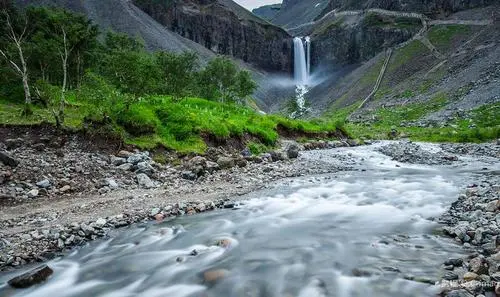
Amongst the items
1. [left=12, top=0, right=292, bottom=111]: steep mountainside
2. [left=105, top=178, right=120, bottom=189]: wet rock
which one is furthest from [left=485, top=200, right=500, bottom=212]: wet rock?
[left=12, top=0, right=292, bottom=111]: steep mountainside

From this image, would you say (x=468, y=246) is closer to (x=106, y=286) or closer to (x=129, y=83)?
(x=106, y=286)

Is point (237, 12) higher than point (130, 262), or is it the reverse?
point (237, 12)

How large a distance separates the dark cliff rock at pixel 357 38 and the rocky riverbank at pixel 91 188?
122253 mm

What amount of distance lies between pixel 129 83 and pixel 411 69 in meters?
92.3

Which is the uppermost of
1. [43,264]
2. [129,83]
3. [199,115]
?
[129,83]

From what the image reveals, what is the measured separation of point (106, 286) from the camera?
25.9 feet

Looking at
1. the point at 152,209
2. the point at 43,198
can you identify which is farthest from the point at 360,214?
the point at 43,198

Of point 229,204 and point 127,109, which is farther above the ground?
point 127,109

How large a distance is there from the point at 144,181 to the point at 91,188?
2144 millimetres

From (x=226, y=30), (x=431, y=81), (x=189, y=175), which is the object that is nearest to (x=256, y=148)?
(x=189, y=175)

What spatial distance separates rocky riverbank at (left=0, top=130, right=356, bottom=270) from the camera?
9953mm

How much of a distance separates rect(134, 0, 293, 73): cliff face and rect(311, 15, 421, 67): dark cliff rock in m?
17.8

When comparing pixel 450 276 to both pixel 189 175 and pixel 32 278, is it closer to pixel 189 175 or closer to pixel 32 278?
pixel 32 278

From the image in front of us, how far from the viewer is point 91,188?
562 inches
